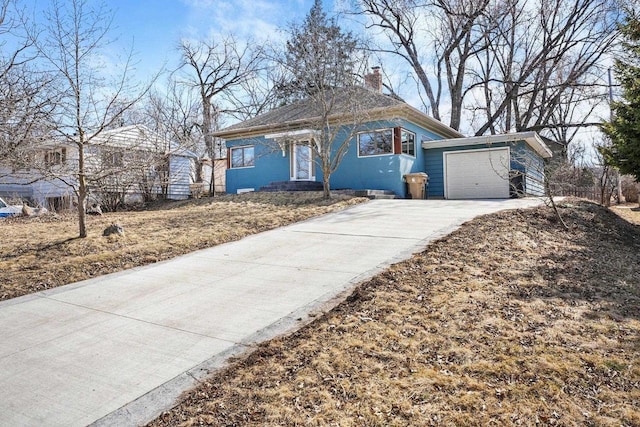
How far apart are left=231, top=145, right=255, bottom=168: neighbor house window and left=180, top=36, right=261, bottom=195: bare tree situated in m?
8.02

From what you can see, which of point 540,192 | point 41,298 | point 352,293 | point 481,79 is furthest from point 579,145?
point 41,298

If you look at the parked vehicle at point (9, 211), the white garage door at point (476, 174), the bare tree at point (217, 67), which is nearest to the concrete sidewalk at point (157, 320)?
the white garage door at point (476, 174)

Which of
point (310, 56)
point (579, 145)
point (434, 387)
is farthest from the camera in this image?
point (579, 145)

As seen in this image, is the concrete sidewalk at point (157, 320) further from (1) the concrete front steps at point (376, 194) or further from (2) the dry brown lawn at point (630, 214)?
(2) the dry brown lawn at point (630, 214)

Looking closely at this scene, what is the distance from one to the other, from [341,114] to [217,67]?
17287 millimetres

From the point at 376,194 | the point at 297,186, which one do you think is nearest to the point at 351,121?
the point at 376,194

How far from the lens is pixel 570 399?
8.39 ft

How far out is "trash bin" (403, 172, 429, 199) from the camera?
14953 mm

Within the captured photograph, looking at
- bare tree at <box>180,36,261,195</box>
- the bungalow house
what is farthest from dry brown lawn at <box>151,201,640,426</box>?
bare tree at <box>180,36,261,195</box>

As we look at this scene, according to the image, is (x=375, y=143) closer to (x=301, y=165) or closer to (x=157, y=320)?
(x=301, y=165)

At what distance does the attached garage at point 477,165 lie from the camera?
49.8ft

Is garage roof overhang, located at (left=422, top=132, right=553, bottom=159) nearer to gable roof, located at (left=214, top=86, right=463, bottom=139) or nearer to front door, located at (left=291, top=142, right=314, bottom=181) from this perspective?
gable roof, located at (left=214, top=86, right=463, bottom=139)

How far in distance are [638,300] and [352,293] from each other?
3098 mm

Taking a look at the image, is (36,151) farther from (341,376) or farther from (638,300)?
(638,300)
